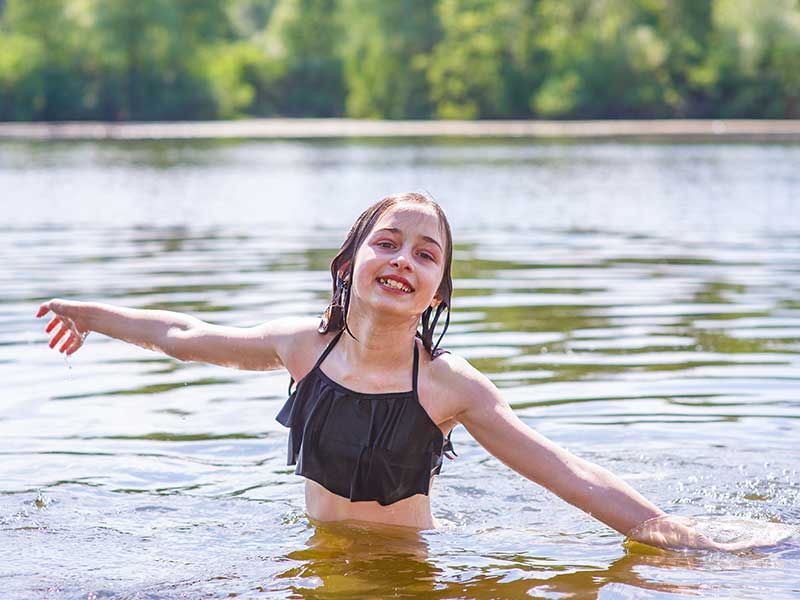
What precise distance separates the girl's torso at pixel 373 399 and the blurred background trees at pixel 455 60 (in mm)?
60590

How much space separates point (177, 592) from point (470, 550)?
46.3 inches

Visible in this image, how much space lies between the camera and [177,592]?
4.39 metres

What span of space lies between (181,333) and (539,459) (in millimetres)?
1453

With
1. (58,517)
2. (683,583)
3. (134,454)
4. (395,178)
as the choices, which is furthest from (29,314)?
(395,178)

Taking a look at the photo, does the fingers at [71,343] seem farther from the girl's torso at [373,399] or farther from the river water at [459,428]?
the girl's torso at [373,399]

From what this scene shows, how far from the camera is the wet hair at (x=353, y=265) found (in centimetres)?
452

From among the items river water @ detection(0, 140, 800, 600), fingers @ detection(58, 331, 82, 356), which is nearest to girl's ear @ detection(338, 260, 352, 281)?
river water @ detection(0, 140, 800, 600)

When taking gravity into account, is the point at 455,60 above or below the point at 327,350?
above

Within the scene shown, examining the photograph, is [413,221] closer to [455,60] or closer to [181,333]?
[181,333]

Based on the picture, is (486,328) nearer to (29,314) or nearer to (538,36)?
(29,314)

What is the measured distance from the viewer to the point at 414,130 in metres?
65.2

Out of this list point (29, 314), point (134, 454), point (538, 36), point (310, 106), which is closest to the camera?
point (134, 454)

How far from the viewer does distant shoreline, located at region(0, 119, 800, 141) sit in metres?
56.1

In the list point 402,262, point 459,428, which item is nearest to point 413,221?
point 402,262
